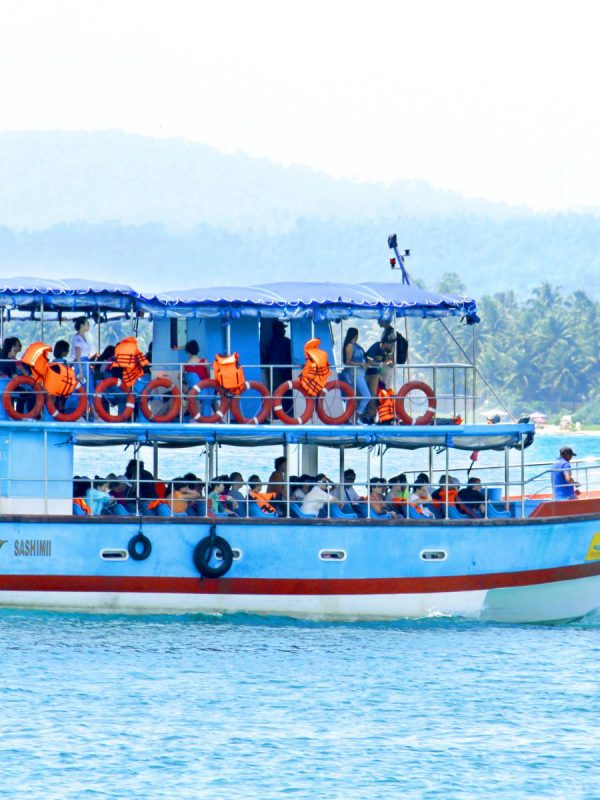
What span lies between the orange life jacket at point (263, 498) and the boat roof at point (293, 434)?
0.77 metres

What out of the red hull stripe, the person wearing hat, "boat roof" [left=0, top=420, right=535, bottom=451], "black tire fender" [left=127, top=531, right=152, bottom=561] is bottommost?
the red hull stripe

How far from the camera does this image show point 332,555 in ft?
76.7

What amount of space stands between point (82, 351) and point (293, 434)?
3.58 metres

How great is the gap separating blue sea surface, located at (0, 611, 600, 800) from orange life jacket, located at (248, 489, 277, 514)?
170 cm

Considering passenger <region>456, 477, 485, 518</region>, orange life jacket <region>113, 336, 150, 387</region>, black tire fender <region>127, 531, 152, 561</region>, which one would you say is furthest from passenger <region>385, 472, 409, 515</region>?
orange life jacket <region>113, 336, 150, 387</region>

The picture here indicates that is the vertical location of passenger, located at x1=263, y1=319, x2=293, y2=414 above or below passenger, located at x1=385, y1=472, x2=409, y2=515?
above

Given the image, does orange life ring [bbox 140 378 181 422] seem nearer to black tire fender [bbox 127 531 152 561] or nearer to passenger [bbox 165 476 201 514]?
passenger [bbox 165 476 201 514]

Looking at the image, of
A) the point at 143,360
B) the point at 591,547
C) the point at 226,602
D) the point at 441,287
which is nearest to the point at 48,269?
the point at 143,360

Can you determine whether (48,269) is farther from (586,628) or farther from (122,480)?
(586,628)

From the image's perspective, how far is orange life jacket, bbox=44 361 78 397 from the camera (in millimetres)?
23516

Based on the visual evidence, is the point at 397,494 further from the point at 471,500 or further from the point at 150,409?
the point at 150,409

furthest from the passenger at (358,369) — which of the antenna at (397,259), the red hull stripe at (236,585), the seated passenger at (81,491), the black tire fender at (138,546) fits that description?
the seated passenger at (81,491)

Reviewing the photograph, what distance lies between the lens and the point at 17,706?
65.6 feet

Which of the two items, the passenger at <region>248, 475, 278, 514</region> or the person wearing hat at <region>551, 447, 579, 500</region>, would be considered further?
the person wearing hat at <region>551, 447, 579, 500</region>
